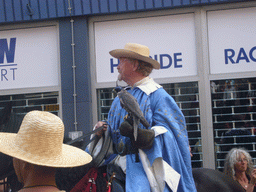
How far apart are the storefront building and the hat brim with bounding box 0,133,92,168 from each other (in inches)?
153

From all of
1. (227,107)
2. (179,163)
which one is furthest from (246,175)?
(179,163)

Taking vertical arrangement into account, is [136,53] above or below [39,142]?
above

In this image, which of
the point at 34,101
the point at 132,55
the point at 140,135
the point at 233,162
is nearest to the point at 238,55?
the point at 233,162

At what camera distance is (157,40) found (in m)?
5.88

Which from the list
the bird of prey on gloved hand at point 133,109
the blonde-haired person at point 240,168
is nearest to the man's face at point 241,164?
the blonde-haired person at point 240,168

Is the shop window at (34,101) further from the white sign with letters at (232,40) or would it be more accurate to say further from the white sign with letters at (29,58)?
the white sign with letters at (232,40)

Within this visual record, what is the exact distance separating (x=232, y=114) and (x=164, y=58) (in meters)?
1.38

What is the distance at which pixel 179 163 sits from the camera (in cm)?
292

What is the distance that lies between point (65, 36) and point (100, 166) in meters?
3.35

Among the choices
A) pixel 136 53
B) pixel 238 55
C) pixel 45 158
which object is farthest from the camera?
pixel 238 55

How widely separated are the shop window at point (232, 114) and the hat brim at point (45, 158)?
412 cm

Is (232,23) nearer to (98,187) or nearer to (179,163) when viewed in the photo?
(179,163)

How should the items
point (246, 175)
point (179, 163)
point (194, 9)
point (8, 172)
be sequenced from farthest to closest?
point (194, 9)
point (246, 175)
point (179, 163)
point (8, 172)

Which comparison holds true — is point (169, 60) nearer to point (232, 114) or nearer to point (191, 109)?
point (191, 109)
